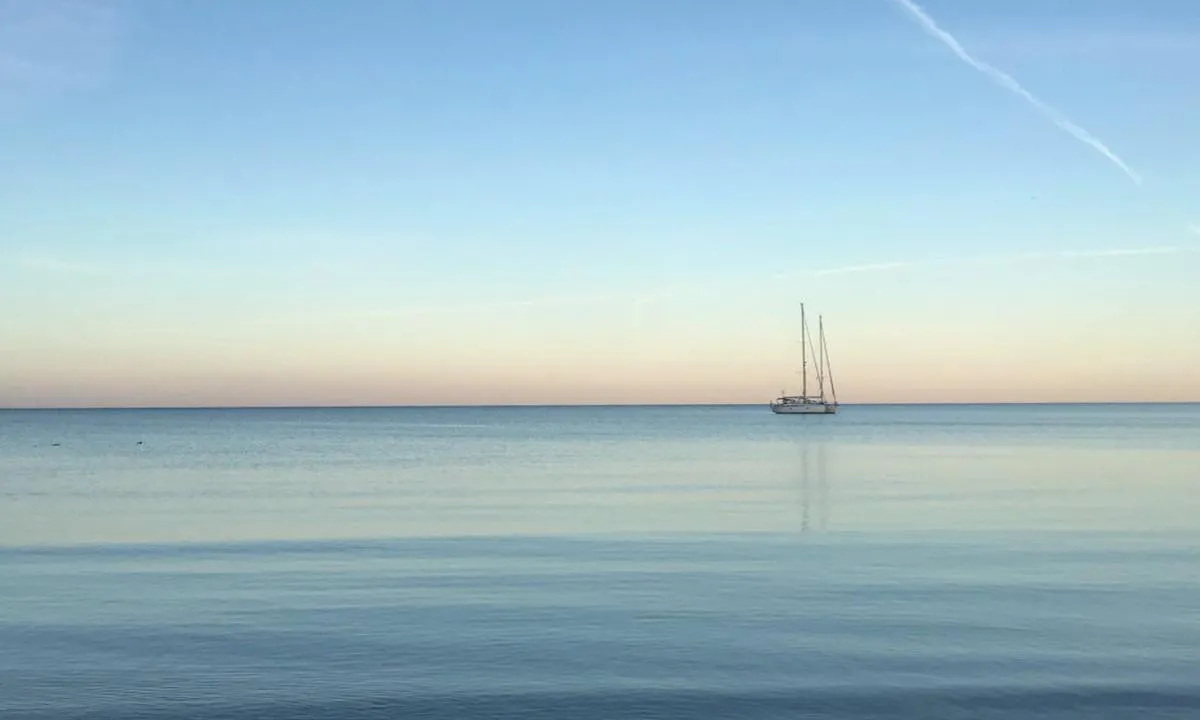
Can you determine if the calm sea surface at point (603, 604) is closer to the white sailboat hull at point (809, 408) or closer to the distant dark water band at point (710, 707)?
the distant dark water band at point (710, 707)

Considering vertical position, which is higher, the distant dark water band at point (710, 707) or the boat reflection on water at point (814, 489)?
the boat reflection on water at point (814, 489)

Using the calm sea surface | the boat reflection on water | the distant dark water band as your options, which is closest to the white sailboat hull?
the boat reflection on water

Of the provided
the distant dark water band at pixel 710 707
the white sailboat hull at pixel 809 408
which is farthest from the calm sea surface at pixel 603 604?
the white sailboat hull at pixel 809 408

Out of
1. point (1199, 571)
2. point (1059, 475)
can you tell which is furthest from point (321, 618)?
point (1059, 475)

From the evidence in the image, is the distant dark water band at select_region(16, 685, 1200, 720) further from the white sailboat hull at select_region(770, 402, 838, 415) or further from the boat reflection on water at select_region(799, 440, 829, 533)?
the white sailboat hull at select_region(770, 402, 838, 415)

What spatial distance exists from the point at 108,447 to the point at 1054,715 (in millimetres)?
105847

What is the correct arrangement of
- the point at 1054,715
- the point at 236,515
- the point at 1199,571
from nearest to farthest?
the point at 1054,715 < the point at 1199,571 < the point at 236,515

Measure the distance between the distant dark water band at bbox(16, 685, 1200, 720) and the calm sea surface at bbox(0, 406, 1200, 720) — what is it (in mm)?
53

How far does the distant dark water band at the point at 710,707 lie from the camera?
15820 mm

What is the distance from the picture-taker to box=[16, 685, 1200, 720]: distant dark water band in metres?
15.8

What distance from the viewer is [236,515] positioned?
139 feet

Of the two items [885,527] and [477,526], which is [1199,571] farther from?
[477,526]

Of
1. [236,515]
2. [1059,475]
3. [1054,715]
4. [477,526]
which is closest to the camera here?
[1054,715]

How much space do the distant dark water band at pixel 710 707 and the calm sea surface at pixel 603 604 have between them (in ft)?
0.17
